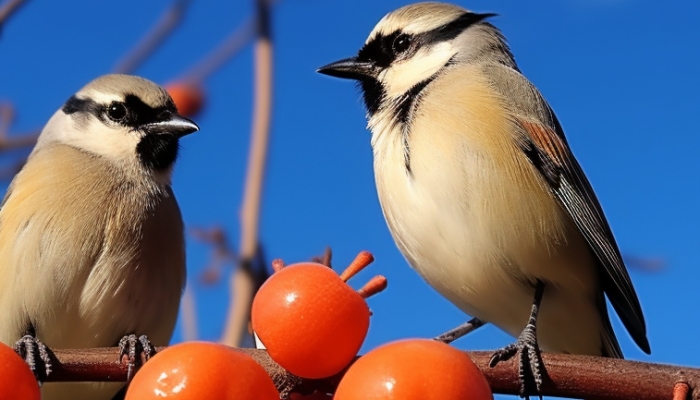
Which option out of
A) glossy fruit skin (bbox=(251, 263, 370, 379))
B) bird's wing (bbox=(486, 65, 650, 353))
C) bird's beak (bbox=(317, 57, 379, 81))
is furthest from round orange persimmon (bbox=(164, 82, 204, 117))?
glossy fruit skin (bbox=(251, 263, 370, 379))

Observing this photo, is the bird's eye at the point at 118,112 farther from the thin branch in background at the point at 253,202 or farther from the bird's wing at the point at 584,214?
the bird's wing at the point at 584,214

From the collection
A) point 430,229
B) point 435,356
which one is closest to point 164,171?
point 430,229

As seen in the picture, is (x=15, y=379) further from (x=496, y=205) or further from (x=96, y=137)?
(x=96, y=137)

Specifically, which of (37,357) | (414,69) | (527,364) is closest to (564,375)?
(527,364)

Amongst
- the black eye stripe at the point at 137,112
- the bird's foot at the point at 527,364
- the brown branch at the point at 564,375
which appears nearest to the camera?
the brown branch at the point at 564,375

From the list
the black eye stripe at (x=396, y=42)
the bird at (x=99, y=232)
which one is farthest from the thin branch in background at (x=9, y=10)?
the black eye stripe at (x=396, y=42)

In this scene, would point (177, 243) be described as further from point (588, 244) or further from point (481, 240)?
point (588, 244)

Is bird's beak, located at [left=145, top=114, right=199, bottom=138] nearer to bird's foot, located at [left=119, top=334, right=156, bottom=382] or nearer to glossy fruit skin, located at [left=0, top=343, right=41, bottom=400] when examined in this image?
bird's foot, located at [left=119, top=334, right=156, bottom=382]
